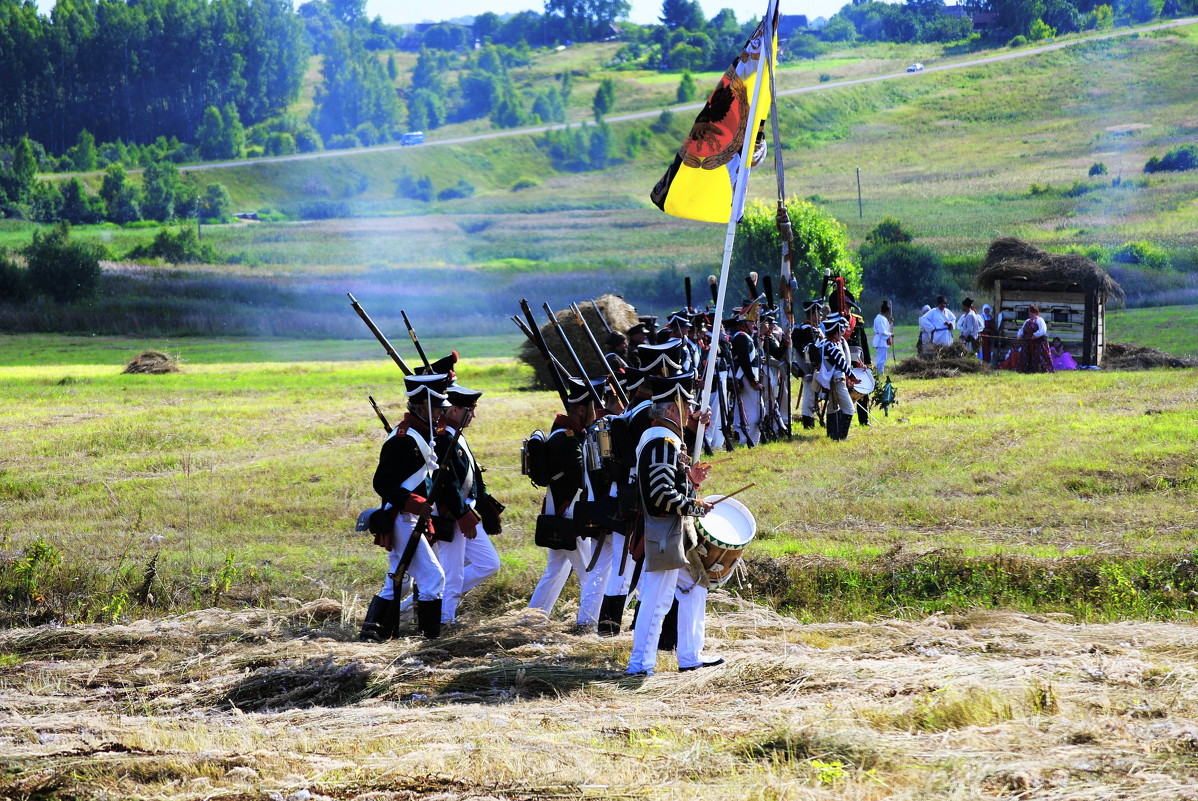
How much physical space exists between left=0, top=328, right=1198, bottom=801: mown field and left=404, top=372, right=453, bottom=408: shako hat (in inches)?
65.2

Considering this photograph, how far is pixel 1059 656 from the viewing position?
738 cm

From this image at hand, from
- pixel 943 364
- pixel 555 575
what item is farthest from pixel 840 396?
pixel 943 364

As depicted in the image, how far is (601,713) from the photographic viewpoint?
679 cm

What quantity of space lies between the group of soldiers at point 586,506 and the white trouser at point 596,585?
0.03 feet

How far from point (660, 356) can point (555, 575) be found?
2533 mm

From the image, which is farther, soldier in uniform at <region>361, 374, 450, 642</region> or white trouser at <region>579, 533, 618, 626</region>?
white trouser at <region>579, 533, 618, 626</region>

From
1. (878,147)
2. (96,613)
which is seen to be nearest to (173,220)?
(878,147)

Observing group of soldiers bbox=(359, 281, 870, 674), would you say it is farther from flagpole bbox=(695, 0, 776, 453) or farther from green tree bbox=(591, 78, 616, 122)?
green tree bbox=(591, 78, 616, 122)

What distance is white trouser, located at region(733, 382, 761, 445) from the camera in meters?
17.5

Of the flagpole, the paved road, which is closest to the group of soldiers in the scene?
the flagpole

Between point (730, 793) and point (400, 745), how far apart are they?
5.79 ft

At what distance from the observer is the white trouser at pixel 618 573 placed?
9.02m

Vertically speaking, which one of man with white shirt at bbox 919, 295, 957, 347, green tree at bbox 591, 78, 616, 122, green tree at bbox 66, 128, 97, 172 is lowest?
man with white shirt at bbox 919, 295, 957, 347

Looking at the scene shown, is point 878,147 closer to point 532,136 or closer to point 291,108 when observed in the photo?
point 532,136
